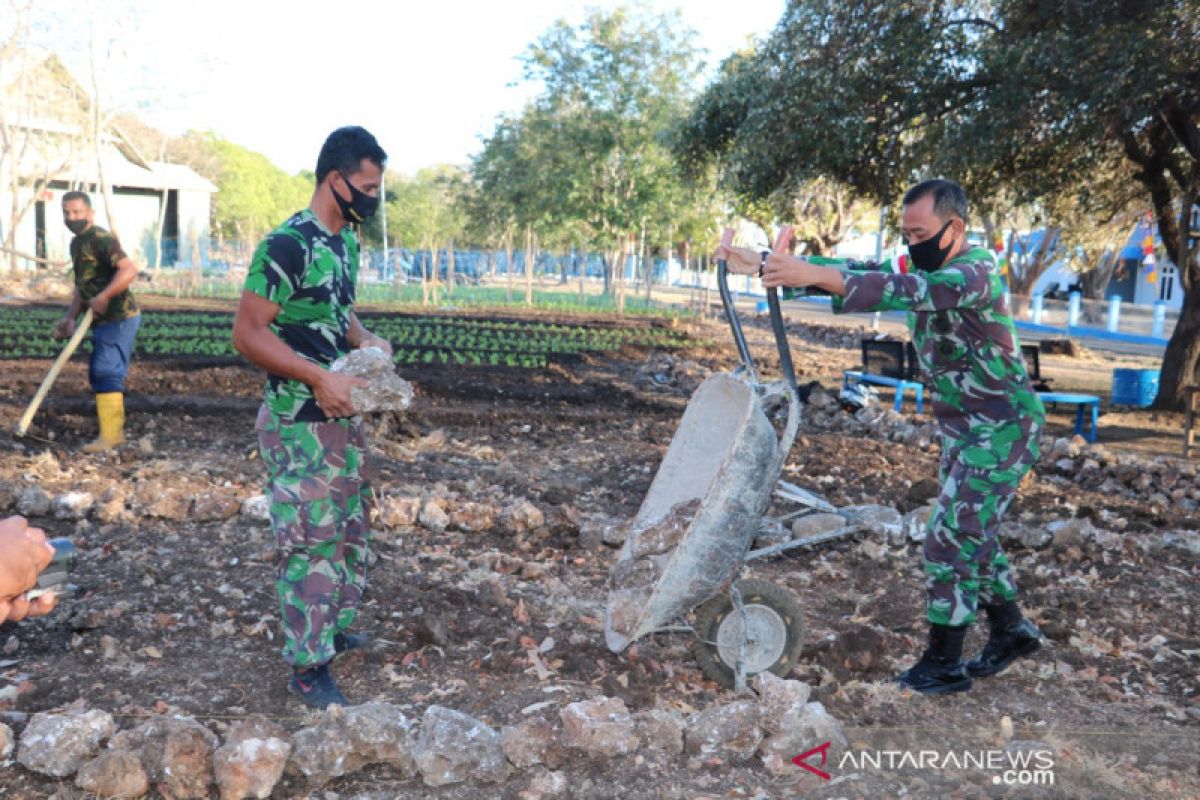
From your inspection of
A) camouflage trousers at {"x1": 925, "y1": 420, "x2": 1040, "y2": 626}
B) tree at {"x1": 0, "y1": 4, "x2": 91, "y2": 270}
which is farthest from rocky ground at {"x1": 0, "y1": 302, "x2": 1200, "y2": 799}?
tree at {"x1": 0, "y1": 4, "x2": 91, "y2": 270}

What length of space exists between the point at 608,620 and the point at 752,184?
10186 millimetres

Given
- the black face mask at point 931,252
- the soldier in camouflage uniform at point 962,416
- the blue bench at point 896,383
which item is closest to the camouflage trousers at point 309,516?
the soldier in camouflage uniform at point 962,416

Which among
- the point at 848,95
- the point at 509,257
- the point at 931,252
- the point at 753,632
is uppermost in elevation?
the point at 848,95

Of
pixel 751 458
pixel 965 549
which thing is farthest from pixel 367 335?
pixel 965 549

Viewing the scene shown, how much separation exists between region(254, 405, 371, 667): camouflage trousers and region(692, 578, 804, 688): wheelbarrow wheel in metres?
1.30

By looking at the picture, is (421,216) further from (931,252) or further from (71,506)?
(931,252)

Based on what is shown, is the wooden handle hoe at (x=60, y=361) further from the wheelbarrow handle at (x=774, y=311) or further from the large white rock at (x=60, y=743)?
the wheelbarrow handle at (x=774, y=311)

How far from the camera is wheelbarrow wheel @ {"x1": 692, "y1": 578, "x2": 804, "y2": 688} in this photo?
11.7ft

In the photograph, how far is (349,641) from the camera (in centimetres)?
390

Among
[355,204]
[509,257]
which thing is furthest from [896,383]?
[509,257]

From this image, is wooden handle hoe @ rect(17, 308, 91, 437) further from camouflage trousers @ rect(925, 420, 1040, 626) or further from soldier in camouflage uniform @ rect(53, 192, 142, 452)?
camouflage trousers @ rect(925, 420, 1040, 626)

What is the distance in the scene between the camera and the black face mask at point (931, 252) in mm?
3467

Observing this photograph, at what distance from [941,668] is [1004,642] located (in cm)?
39

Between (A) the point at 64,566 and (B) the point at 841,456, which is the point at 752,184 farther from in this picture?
(A) the point at 64,566
